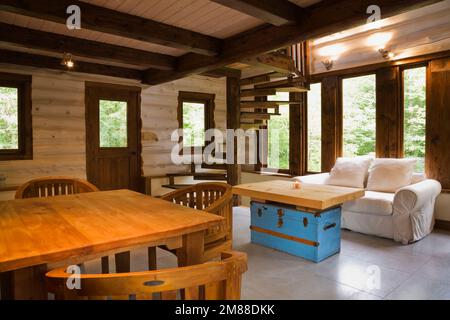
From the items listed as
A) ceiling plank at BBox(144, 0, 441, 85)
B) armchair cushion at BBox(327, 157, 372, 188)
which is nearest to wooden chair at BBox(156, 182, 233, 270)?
ceiling plank at BBox(144, 0, 441, 85)

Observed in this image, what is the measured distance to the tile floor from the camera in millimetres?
2357

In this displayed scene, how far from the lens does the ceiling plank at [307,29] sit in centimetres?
224

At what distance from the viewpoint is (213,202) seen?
235cm

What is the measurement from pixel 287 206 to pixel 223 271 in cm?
268

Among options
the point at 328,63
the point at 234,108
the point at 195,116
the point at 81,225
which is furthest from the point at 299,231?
the point at 195,116

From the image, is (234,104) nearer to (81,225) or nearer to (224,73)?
(224,73)

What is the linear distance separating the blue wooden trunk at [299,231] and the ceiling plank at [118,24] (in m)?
1.95

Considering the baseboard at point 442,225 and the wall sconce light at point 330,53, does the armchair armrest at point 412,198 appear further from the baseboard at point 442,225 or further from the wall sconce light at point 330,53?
the wall sconce light at point 330,53

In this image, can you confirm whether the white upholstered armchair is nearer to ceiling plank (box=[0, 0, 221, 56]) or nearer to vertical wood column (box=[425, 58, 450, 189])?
vertical wood column (box=[425, 58, 450, 189])

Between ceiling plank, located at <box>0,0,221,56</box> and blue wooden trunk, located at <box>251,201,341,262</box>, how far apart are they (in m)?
1.95

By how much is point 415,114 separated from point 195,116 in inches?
151
